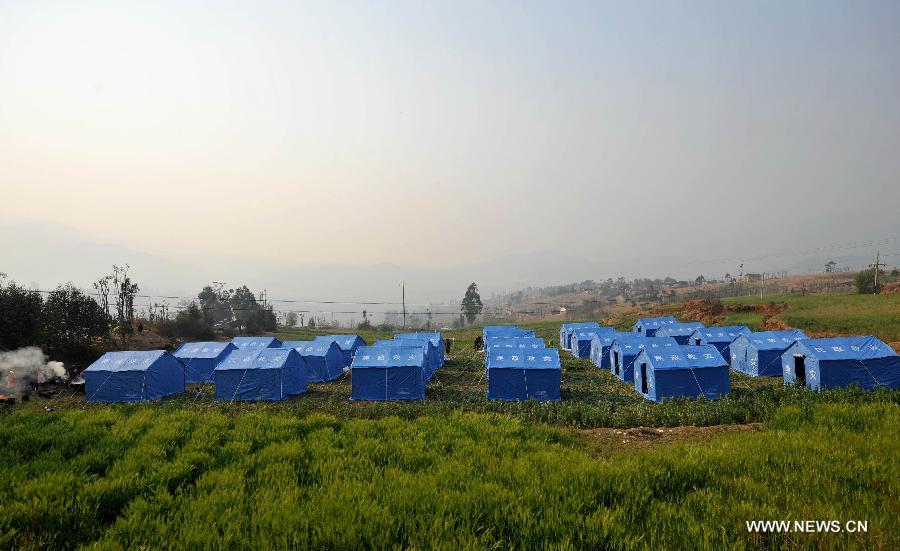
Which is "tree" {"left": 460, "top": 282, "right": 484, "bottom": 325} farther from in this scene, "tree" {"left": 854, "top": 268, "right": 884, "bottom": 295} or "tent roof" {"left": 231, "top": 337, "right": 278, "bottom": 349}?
"tent roof" {"left": 231, "top": 337, "right": 278, "bottom": 349}

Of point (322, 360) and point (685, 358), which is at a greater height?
point (685, 358)

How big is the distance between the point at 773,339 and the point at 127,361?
114 feet

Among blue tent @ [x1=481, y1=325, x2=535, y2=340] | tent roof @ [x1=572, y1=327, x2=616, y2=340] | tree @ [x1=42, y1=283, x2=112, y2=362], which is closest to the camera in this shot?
tree @ [x1=42, y1=283, x2=112, y2=362]

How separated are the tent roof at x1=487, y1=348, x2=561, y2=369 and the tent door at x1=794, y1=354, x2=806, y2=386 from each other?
11362mm

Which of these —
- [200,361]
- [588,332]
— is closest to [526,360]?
[588,332]

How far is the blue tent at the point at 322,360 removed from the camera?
26.7m

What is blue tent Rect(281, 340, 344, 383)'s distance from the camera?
2673cm

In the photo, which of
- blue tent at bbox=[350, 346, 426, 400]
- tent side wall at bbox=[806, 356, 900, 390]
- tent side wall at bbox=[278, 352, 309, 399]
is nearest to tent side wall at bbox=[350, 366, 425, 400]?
blue tent at bbox=[350, 346, 426, 400]

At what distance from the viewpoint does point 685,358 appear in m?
20.0

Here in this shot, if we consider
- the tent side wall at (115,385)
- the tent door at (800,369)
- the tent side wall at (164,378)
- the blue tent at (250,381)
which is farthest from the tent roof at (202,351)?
the tent door at (800,369)

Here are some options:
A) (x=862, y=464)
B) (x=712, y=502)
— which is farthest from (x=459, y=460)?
(x=862, y=464)

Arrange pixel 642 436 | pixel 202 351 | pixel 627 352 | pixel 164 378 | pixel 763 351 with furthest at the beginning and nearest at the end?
pixel 202 351
pixel 627 352
pixel 763 351
pixel 164 378
pixel 642 436

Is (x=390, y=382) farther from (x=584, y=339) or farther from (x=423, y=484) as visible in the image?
(x=584, y=339)

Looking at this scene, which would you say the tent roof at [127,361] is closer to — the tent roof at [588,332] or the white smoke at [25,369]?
the white smoke at [25,369]
